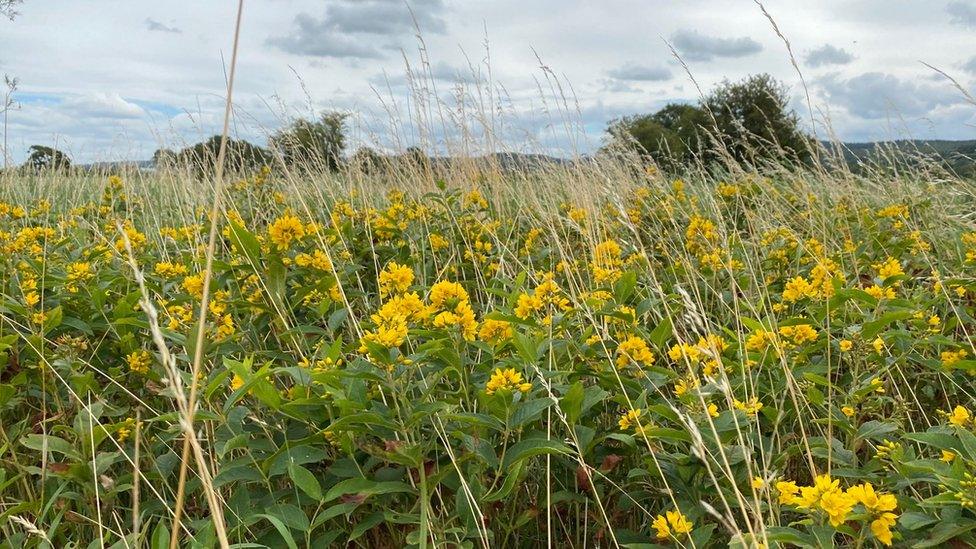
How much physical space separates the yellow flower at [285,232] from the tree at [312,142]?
2.17 meters

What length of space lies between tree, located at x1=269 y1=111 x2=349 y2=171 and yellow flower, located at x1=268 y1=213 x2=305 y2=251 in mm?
2170

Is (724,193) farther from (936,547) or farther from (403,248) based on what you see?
(936,547)

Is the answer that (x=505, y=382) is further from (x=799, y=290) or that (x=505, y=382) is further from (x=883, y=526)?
(x=799, y=290)

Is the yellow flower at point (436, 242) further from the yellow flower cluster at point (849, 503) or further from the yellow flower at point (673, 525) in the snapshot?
the yellow flower cluster at point (849, 503)

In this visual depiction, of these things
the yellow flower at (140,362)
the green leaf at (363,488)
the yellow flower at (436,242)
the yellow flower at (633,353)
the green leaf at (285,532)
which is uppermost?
the yellow flower at (436,242)

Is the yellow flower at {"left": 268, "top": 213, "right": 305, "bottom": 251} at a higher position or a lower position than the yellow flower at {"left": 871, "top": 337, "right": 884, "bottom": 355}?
higher

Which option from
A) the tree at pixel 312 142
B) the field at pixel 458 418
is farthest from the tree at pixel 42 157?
the field at pixel 458 418

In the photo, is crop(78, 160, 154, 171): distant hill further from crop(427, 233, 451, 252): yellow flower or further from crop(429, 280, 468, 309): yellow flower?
crop(429, 280, 468, 309): yellow flower

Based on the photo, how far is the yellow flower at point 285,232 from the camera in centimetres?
189

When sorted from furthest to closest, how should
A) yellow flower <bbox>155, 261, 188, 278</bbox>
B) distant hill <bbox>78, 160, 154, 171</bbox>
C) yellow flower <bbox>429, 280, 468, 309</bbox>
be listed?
distant hill <bbox>78, 160, 154, 171</bbox> < yellow flower <bbox>155, 261, 188, 278</bbox> < yellow flower <bbox>429, 280, 468, 309</bbox>

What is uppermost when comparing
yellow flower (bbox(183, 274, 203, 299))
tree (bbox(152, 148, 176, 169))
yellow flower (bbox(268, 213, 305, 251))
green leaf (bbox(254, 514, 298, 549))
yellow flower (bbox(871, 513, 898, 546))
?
tree (bbox(152, 148, 176, 169))

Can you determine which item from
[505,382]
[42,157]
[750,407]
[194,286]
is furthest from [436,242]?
[42,157]

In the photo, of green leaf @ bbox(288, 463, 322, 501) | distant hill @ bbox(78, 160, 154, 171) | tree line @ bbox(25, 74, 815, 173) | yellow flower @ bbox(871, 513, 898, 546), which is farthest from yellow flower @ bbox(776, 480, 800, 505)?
distant hill @ bbox(78, 160, 154, 171)

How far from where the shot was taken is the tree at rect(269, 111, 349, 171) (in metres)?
4.57
